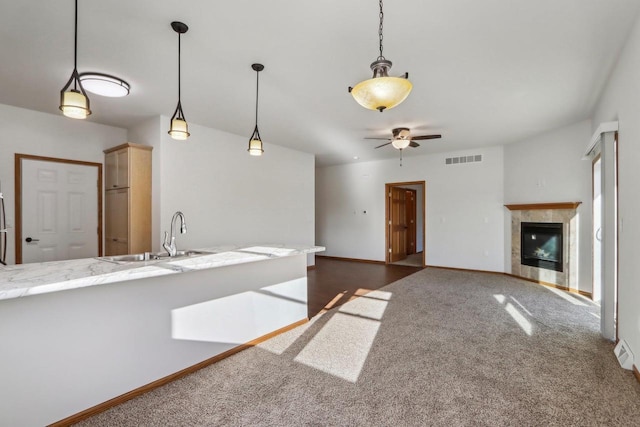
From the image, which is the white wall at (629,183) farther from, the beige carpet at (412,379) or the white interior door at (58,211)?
the white interior door at (58,211)

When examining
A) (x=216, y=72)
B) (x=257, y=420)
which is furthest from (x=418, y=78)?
(x=257, y=420)

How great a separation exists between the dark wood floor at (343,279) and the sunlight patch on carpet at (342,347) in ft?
1.75

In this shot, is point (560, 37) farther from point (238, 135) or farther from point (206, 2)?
point (238, 135)

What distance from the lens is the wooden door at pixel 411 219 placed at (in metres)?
9.33

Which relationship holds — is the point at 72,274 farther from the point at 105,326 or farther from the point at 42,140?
the point at 42,140

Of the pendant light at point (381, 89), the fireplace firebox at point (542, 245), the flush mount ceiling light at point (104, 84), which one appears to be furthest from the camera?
the fireplace firebox at point (542, 245)

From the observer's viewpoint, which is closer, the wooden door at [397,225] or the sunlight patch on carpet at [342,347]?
the sunlight patch on carpet at [342,347]

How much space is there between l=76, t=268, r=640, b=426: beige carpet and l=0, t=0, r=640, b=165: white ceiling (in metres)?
2.73

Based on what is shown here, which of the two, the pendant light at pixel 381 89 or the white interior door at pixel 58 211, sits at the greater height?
the pendant light at pixel 381 89

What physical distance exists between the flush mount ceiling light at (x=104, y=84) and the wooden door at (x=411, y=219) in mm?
7478

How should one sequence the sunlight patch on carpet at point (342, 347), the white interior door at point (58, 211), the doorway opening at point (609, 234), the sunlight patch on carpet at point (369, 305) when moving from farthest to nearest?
the white interior door at point (58, 211) → the sunlight patch on carpet at point (369, 305) → the doorway opening at point (609, 234) → the sunlight patch on carpet at point (342, 347)

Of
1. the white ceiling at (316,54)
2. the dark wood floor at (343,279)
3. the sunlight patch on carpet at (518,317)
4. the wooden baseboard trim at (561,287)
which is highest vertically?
the white ceiling at (316,54)

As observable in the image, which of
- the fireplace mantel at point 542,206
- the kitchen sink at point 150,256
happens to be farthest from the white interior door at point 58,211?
the fireplace mantel at point 542,206

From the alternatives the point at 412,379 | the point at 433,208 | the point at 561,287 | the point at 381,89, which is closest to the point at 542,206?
the point at 561,287
